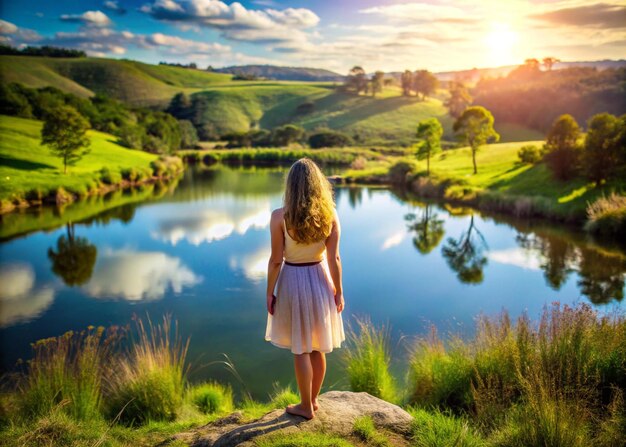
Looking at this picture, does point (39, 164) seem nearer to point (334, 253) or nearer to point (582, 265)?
point (582, 265)

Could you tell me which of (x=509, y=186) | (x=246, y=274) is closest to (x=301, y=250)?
(x=246, y=274)

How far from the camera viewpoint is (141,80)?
120 m

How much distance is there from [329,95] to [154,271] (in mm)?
108756

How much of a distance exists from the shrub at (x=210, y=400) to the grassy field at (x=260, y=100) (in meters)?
76.4

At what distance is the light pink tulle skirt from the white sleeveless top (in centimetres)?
8

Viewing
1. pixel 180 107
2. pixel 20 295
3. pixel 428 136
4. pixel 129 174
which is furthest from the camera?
pixel 180 107

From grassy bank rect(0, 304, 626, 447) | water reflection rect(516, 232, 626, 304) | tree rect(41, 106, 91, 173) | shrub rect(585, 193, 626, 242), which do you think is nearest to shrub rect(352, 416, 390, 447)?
grassy bank rect(0, 304, 626, 447)

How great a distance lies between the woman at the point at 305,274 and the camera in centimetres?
456

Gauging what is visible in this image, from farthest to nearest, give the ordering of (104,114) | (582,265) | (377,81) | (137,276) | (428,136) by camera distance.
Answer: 1. (377,81)
2. (104,114)
3. (428,136)
4. (582,265)
5. (137,276)

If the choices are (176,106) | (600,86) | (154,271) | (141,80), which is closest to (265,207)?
(154,271)

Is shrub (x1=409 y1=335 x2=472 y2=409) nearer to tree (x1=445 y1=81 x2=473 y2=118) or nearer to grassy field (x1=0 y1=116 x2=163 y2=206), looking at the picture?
grassy field (x1=0 y1=116 x2=163 y2=206)

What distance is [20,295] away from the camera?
14492 mm

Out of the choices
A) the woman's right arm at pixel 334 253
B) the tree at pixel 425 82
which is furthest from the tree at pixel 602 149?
the tree at pixel 425 82

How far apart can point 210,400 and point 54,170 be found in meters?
31.9
